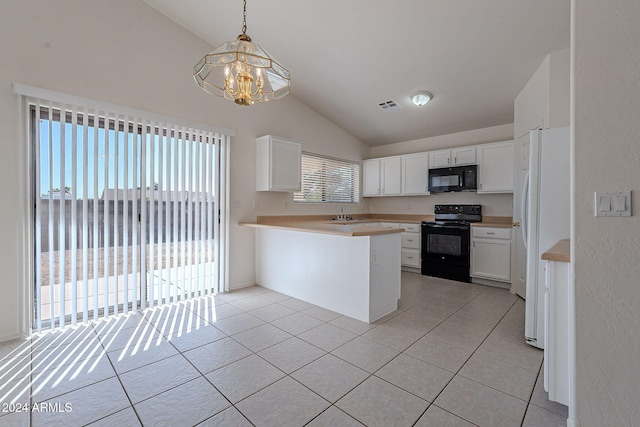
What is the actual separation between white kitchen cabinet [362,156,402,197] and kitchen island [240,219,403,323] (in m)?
2.58

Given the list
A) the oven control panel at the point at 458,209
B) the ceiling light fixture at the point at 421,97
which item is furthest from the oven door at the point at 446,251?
the ceiling light fixture at the point at 421,97

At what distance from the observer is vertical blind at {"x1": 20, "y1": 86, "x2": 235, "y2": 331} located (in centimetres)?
264

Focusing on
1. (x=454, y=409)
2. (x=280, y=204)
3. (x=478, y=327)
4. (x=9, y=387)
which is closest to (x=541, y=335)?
(x=478, y=327)

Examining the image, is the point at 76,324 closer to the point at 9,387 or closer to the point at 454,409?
the point at 9,387

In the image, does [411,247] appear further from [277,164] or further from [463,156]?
[277,164]

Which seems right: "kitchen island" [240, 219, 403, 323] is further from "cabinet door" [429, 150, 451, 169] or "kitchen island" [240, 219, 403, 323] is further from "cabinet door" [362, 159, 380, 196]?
"cabinet door" [362, 159, 380, 196]

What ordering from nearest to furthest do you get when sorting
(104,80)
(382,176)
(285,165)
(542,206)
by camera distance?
(542,206), (104,80), (285,165), (382,176)

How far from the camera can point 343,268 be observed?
10.0 ft

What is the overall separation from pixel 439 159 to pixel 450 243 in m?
1.48

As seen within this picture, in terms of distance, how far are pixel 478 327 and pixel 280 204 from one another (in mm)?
3057
